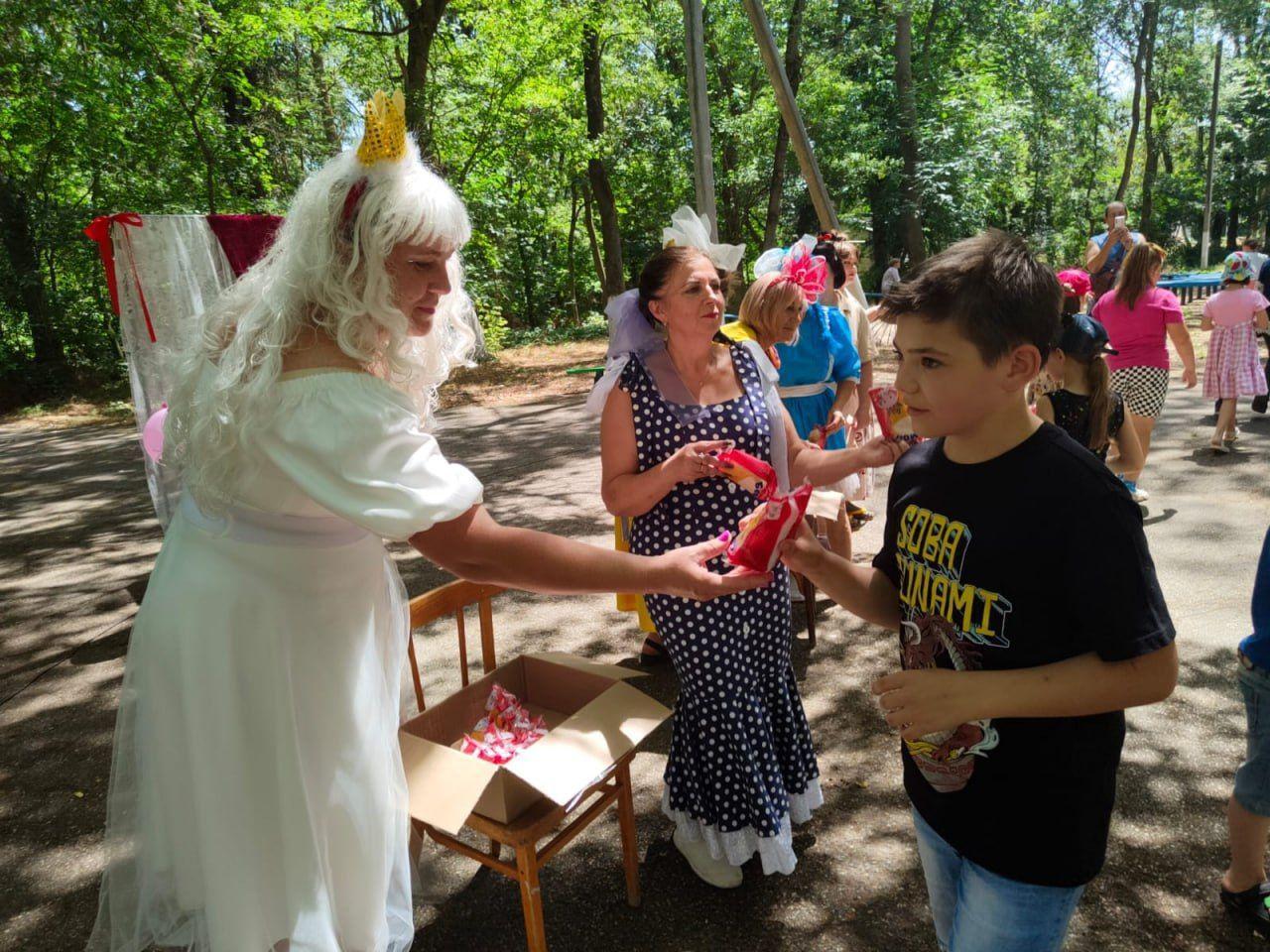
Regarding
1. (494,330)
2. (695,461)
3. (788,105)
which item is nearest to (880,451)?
(695,461)

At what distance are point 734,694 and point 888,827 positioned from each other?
86 centimetres

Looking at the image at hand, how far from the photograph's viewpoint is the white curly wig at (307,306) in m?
1.47

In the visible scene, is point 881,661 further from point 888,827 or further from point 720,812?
point 720,812

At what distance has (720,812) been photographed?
97.9 inches

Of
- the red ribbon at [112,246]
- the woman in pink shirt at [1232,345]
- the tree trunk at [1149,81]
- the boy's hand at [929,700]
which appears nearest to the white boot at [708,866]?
the boy's hand at [929,700]

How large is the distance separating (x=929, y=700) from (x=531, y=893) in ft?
4.14

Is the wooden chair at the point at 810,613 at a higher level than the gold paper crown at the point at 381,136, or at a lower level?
lower

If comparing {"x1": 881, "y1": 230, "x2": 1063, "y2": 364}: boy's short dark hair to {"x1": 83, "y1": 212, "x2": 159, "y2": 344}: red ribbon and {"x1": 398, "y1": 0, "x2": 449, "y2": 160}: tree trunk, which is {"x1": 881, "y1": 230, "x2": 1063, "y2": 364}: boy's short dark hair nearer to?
{"x1": 83, "y1": 212, "x2": 159, "y2": 344}: red ribbon

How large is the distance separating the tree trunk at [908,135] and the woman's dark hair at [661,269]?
18.0m

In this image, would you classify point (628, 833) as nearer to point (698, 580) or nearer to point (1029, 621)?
point (698, 580)

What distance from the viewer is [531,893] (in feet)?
6.75

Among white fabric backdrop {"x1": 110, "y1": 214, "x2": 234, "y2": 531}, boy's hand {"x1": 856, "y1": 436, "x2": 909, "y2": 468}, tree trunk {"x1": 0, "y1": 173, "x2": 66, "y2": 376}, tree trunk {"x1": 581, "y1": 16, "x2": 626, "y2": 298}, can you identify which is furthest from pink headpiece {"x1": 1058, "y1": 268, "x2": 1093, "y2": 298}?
tree trunk {"x1": 0, "y1": 173, "x2": 66, "y2": 376}

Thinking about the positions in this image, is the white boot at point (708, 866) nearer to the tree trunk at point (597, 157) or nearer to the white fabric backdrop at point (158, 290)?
the white fabric backdrop at point (158, 290)

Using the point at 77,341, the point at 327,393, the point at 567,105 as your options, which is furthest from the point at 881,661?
the point at 77,341
